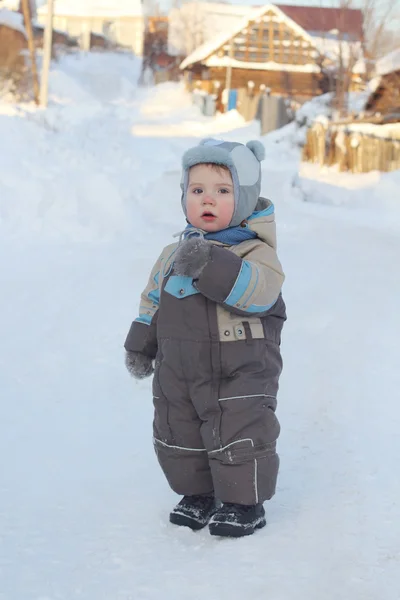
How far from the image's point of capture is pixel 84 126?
1569 cm

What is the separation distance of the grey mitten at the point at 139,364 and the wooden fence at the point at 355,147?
43.4 ft

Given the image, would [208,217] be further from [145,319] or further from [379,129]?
[379,129]

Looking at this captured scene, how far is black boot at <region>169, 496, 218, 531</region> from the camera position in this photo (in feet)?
10.2

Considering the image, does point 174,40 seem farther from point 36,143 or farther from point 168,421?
point 168,421

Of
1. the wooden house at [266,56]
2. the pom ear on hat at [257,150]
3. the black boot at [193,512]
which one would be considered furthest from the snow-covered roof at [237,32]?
the black boot at [193,512]

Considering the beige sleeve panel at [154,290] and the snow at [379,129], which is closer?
the beige sleeve panel at [154,290]

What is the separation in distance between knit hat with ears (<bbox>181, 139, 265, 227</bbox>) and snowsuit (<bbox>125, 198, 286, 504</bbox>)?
57mm

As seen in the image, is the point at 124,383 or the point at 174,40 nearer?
the point at 124,383

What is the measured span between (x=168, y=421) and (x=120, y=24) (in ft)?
316

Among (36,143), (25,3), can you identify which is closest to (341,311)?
(36,143)

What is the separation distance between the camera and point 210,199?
3.01m

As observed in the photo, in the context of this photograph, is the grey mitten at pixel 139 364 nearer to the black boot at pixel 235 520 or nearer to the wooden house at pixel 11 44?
the black boot at pixel 235 520

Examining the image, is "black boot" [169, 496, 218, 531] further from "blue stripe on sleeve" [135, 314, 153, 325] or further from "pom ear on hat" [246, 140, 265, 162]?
"pom ear on hat" [246, 140, 265, 162]

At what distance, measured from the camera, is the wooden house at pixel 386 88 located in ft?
68.4
